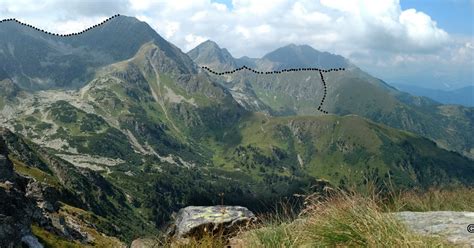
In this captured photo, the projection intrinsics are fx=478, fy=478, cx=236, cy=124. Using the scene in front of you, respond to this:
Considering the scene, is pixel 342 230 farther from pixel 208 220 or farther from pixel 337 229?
pixel 208 220

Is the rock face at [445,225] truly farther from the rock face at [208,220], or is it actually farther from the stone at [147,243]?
the stone at [147,243]

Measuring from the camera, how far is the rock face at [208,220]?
12008mm

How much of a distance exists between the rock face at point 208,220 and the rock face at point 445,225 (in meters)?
4.03

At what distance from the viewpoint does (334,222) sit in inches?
337

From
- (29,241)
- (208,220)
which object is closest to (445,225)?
(208,220)

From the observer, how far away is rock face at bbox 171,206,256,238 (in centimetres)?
1201

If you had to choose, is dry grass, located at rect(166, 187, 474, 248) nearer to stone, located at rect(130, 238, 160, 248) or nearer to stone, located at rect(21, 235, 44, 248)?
stone, located at rect(130, 238, 160, 248)

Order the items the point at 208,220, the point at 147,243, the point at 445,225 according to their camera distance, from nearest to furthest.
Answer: the point at 445,225 → the point at 147,243 → the point at 208,220

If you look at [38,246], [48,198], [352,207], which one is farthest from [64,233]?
[352,207]

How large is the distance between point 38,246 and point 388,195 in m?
39.5

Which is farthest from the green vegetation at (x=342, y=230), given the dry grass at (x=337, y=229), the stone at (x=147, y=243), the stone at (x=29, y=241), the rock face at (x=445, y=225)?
the stone at (x=29, y=241)

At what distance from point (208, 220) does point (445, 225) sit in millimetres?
5828

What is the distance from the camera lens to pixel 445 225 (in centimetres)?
880

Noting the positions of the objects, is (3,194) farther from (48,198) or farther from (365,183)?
(48,198)
